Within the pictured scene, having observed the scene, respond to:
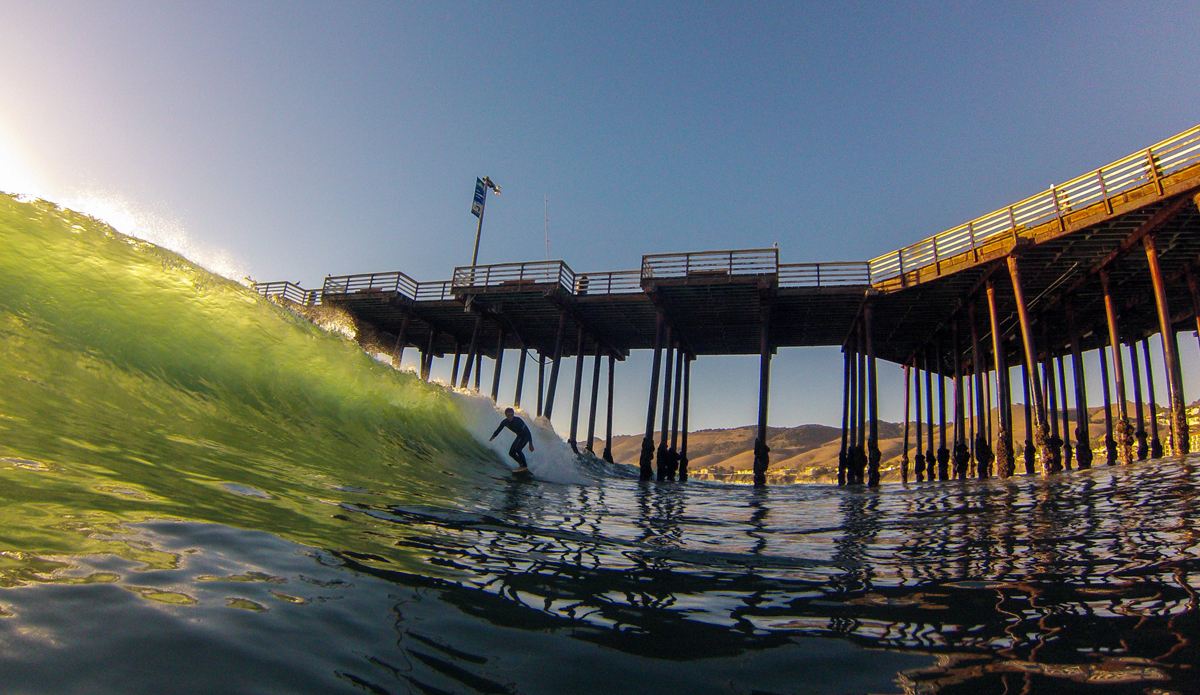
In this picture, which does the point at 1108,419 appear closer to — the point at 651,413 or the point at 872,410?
the point at 872,410

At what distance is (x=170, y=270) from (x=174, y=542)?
9079mm

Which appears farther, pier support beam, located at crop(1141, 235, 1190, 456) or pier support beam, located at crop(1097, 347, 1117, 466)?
pier support beam, located at crop(1097, 347, 1117, 466)

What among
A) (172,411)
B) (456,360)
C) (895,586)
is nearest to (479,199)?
(456,360)

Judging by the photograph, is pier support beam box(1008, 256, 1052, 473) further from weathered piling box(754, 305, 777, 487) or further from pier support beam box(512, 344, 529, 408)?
pier support beam box(512, 344, 529, 408)

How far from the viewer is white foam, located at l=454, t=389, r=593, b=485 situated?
12.5 meters

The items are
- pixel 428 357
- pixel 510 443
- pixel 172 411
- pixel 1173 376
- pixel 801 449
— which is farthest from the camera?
pixel 801 449

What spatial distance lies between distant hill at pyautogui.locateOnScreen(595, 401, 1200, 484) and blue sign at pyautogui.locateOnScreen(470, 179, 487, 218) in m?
28.0

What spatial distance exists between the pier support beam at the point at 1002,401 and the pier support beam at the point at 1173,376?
3164mm

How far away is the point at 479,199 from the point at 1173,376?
89.3ft

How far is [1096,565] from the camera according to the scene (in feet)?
9.76

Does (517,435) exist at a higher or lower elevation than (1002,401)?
lower

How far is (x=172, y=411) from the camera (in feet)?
18.6

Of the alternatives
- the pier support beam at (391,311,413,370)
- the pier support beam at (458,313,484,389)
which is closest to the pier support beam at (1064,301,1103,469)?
the pier support beam at (458,313,484,389)

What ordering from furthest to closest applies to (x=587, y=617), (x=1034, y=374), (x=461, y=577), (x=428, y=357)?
(x=428, y=357) → (x=1034, y=374) → (x=461, y=577) → (x=587, y=617)
